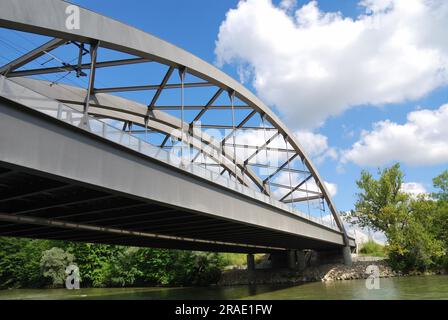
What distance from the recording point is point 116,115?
86.8 feet

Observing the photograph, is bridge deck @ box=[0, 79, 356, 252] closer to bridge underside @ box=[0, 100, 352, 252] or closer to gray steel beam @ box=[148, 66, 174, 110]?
bridge underside @ box=[0, 100, 352, 252]

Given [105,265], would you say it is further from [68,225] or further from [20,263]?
[68,225]

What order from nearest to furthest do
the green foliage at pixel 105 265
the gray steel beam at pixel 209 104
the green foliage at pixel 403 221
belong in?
the gray steel beam at pixel 209 104 → the green foliage at pixel 403 221 → the green foliage at pixel 105 265

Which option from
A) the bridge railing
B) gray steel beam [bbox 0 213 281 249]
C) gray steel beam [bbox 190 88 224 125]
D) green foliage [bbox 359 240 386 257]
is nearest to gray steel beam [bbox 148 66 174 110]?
gray steel beam [bbox 190 88 224 125]

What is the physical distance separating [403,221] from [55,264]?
45.8 m

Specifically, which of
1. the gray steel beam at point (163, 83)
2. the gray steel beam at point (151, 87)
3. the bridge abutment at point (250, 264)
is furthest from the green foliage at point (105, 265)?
the gray steel beam at point (151, 87)

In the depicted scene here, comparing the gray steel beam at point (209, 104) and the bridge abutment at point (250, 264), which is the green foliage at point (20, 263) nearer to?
the bridge abutment at point (250, 264)

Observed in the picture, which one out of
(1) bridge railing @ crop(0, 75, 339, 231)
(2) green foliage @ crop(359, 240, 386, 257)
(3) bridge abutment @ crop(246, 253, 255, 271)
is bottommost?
(3) bridge abutment @ crop(246, 253, 255, 271)

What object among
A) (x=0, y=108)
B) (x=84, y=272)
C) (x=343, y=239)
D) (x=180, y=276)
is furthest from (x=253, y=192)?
(x=84, y=272)

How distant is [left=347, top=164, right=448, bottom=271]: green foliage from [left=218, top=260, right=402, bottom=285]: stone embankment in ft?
8.65

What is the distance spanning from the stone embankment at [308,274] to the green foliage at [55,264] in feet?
74.7

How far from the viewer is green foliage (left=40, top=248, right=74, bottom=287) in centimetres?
5278

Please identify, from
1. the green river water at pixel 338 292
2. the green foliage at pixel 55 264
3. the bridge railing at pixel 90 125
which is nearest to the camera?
the bridge railing at pixel 90 125

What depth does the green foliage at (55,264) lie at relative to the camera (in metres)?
52.8
